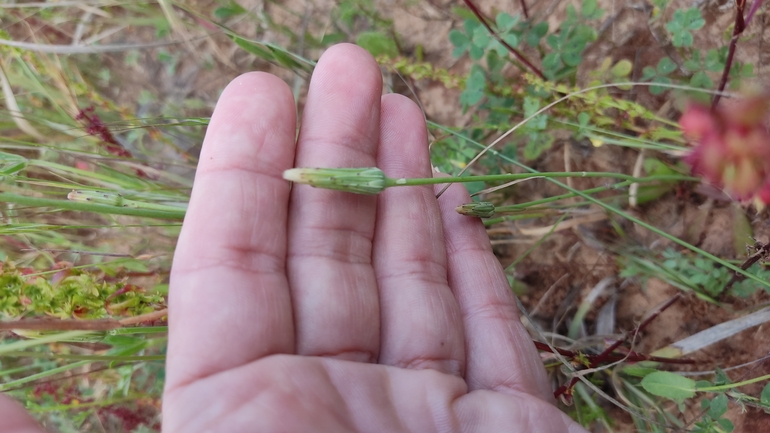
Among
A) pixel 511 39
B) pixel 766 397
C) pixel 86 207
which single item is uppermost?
pixel 511 39

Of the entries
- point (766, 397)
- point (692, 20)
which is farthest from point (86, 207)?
point (692, 20)

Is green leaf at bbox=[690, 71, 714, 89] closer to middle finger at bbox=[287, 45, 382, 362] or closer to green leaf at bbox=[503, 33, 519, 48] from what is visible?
green leaf at bbox=[503, 33, 519, 48]

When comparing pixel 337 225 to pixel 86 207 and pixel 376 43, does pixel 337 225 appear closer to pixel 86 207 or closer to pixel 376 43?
pixel 86 207

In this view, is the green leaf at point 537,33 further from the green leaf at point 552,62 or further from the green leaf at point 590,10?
the green leaf at point 590,10

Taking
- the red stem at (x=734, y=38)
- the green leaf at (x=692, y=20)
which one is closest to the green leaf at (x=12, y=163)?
the red stem at (x=734, y=38)

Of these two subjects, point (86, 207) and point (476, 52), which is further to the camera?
point (476, 52)

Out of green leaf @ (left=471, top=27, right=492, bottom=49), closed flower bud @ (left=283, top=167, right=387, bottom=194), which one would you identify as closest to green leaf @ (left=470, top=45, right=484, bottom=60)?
green leaf @ (left=471, top=27, right=492, bottom=49)
